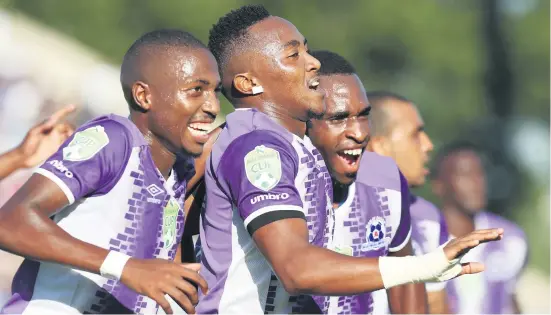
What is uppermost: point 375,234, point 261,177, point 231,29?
point 231,29

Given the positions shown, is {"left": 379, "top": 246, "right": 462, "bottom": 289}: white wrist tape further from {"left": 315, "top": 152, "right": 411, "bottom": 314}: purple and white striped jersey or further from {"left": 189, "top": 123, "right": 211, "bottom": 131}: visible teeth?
{"left": 189, "top": 123, "right": 211, "bottom": 131}: visible teeth

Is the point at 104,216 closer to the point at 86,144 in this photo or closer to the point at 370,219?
the point at 86,144

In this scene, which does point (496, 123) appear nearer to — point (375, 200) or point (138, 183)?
point (375, 200)

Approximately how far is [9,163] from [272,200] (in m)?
1.88

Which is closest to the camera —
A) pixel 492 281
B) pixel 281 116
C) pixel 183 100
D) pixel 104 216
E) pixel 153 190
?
pixel 104 216

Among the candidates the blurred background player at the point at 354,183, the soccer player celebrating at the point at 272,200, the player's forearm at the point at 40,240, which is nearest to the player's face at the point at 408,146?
the blurred background player at the point at 354,183

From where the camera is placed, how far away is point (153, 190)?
5.25 meters

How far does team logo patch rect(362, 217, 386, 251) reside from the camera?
5980 mm

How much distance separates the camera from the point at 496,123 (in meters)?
18.8

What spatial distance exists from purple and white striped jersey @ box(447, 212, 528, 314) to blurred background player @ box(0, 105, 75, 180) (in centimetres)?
406

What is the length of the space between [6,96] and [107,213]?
774 cm

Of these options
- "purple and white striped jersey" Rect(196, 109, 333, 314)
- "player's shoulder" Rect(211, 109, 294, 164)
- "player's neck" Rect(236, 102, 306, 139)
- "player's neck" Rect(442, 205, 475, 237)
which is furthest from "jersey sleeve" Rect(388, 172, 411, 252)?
"player's neck" Rect(442, 205, 475, 237)

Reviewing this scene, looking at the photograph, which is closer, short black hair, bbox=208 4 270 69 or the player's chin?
the player's chin

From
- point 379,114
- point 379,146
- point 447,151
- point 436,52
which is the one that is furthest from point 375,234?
point 436,52
